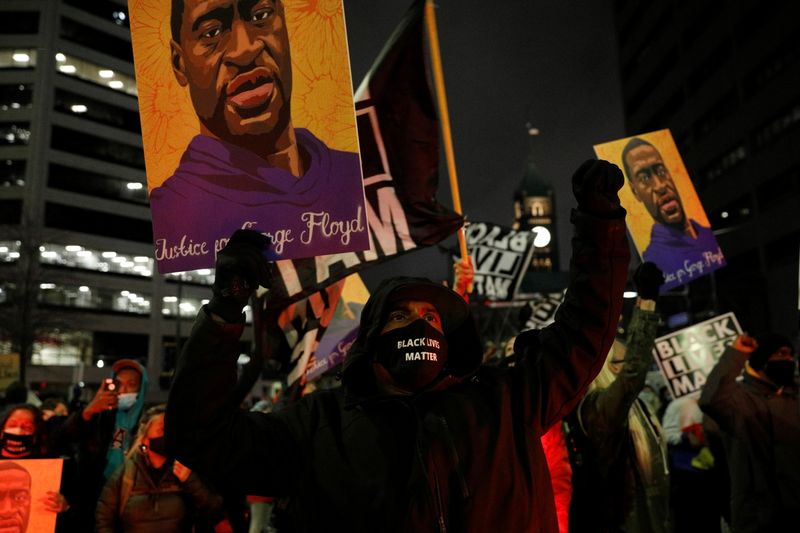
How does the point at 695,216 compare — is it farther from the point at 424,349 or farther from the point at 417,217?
the point at 424,349

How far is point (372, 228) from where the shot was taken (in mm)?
6352

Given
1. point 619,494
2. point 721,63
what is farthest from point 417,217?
point 721,63

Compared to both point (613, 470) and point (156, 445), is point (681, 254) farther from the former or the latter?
point (156, 445)

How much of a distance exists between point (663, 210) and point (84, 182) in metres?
55.6

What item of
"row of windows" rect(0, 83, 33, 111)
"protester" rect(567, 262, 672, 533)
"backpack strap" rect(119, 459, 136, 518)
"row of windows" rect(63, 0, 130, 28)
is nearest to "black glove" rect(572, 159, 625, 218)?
"protester" rect(567, 262, 672, 533)

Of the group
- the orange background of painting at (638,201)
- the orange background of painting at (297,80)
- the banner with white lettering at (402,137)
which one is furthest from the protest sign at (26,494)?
the orange background of painting at (638,201)

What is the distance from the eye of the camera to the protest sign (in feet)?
13.5

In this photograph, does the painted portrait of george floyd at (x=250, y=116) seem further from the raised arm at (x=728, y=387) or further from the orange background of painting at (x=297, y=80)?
the raised arm at (x=728, y=387)

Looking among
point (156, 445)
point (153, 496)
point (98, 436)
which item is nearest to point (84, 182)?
point (98, 436)

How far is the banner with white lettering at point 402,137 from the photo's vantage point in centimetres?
648

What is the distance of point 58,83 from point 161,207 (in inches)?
2290

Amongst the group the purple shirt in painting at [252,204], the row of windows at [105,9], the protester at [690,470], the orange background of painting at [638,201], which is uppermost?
the row of windows at [105,9]

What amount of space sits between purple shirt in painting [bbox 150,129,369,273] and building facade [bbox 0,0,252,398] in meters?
49.7

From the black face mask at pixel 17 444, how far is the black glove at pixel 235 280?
12.5 ft
